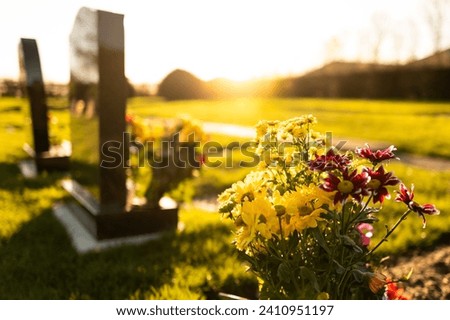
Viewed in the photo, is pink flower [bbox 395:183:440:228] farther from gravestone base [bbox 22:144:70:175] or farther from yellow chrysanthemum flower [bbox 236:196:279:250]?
gravestone base [bbox 22:144:70:175]

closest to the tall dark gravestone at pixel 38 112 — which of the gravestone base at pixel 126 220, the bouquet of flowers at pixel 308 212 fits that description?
the gravestone base at pixel 126 220

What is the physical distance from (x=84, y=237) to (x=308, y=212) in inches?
105

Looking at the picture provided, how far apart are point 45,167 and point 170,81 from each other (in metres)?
39.4

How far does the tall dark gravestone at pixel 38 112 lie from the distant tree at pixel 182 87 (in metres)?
33.9

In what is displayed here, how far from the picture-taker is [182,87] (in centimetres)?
4284

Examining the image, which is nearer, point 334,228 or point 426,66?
point 334,228

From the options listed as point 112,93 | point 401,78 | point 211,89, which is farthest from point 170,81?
point 112,93

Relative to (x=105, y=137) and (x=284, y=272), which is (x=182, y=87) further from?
(x=284, y=272)

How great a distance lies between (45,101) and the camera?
623cm

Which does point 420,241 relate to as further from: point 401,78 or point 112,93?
point 401,78

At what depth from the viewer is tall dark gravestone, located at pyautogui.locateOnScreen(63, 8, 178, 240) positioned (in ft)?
11.3

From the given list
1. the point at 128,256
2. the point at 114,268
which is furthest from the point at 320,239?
the point at 128,256
